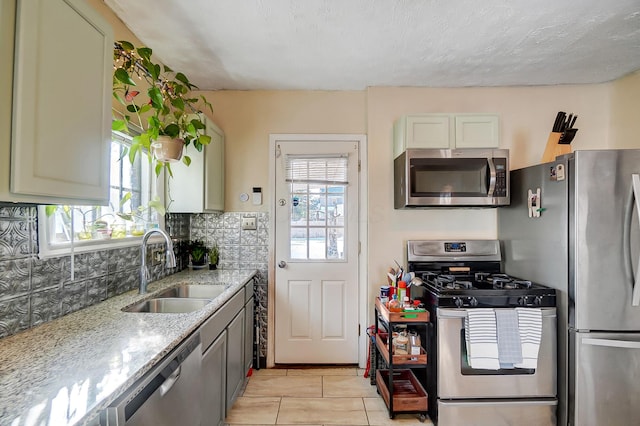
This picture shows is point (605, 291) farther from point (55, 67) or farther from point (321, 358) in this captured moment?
point (55, 67)

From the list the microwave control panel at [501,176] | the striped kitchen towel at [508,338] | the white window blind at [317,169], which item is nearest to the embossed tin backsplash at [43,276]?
the white window blind at [317,169]

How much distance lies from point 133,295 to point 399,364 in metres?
1.72

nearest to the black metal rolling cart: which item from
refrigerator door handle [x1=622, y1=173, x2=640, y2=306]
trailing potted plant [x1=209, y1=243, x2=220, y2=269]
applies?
refrigerator door handle [x1=622, y1=173, x2=640, y2=306]

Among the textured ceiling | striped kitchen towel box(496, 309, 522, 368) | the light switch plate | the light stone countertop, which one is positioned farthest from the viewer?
the light switch plate

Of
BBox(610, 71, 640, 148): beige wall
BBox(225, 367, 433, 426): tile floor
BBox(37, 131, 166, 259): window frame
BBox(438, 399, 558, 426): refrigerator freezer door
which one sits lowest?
BBox(225, 367, 433, 426): tile floor

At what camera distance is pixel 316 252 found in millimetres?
2850

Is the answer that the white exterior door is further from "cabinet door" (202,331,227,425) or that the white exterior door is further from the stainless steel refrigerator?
the stainless steel refrigerator

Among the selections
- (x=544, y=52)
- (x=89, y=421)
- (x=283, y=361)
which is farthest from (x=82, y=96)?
(x=544, y=52)

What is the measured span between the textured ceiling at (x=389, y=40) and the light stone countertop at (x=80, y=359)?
1654mm

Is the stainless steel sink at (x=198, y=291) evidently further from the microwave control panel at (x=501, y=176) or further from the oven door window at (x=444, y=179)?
the microwave control panel at (x=501, y=176)

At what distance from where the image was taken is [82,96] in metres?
1.14

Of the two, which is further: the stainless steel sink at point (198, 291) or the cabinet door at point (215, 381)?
the stainless steel sink at point (198, 291)

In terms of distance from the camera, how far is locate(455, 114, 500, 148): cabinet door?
8.06ft

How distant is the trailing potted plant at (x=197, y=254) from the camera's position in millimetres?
2744
